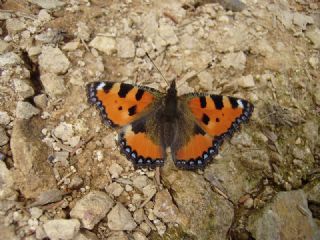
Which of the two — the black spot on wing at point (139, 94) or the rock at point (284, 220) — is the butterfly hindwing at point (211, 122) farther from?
the rock at point (284, 220)

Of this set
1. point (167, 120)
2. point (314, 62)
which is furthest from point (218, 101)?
point (314, 62)

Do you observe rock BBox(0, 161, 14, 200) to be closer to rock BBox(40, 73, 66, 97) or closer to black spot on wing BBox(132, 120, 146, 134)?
rock BBox(40, 73, 66, 97)

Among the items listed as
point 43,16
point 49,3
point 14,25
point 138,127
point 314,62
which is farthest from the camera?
point 314,62

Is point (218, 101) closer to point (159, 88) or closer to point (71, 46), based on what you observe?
point (159, 88)

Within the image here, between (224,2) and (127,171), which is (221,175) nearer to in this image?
(127,171)

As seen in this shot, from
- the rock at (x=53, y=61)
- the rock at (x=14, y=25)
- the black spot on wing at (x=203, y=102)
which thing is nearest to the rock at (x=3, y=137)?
the rock at (x=53, y=61)

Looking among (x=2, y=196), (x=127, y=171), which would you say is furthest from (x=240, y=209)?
(x=2, y=196)

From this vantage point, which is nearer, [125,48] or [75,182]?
[75,182]
